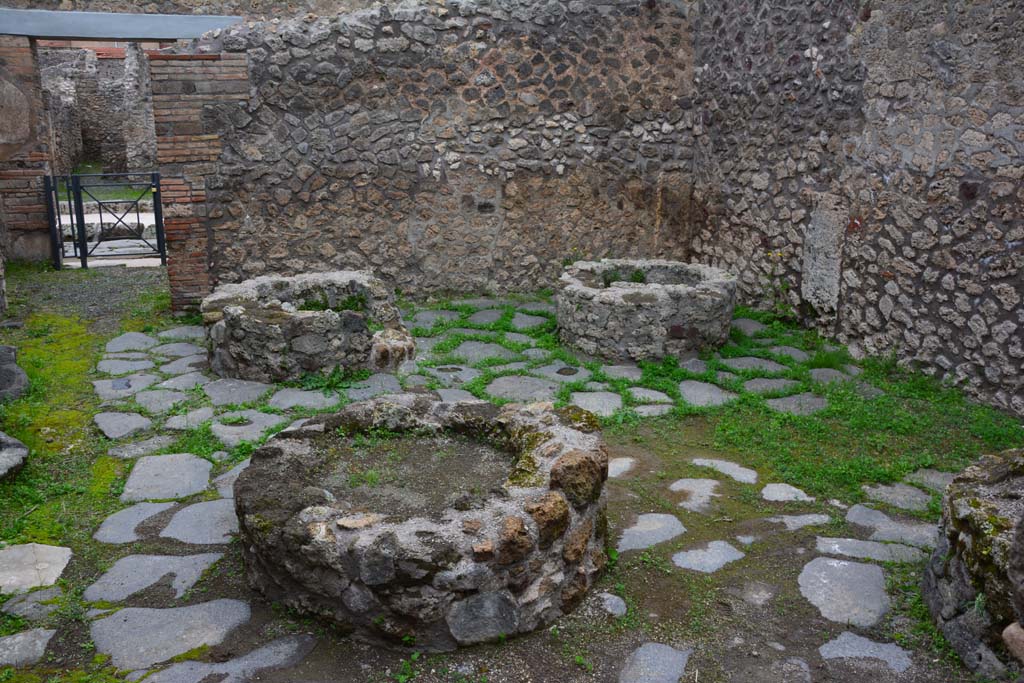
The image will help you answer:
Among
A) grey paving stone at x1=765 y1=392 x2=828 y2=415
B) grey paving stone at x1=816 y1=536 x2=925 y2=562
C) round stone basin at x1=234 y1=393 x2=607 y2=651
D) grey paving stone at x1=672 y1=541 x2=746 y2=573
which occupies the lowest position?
grey paving stone at x1=672 y1=541 x2=746 y2=573

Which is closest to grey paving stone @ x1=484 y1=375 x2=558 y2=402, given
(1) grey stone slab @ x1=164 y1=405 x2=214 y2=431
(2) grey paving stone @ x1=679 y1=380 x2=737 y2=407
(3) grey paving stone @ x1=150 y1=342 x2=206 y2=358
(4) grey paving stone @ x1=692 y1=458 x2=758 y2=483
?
(2) grey paving stone @ x1=679 y1=380 x2=737 y2=407

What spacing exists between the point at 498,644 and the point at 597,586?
0.53m

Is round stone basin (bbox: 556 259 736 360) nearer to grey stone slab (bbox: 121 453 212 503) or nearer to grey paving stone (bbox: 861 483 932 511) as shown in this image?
grey paving stone (bbox: 861 483 932 511)

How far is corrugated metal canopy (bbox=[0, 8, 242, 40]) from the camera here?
8.83m

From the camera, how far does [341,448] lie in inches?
148

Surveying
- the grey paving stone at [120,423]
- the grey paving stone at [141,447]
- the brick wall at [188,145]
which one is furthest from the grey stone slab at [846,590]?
the brick wall at [188,145]

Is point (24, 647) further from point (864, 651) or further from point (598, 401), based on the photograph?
point (598, 401)

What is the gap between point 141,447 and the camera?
4.55 meters

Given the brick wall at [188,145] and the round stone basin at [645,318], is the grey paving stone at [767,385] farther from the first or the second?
the brick wall at [188,145]

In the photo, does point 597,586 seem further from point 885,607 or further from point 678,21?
point 678,21

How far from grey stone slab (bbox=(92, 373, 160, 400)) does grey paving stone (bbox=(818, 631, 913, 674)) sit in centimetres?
431

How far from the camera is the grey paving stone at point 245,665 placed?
264 centimetres

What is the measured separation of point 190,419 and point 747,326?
14.6ft

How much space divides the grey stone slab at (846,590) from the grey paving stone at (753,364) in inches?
105
